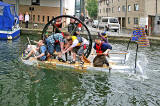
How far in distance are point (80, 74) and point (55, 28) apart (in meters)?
3.48

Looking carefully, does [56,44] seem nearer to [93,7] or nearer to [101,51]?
[101,51]

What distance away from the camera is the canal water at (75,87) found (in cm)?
826

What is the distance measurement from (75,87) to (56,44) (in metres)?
3.65

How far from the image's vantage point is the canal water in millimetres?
8258

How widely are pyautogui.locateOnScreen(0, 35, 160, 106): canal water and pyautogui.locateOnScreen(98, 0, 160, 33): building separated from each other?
21.0 meters

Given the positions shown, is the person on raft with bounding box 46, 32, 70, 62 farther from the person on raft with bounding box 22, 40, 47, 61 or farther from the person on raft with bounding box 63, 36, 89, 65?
the person on raft with bounding box 63, 36, 89, 65

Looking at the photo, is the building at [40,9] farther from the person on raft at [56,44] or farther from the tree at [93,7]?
the tree at [93,7]

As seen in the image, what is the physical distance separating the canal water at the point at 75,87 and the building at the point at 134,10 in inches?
825

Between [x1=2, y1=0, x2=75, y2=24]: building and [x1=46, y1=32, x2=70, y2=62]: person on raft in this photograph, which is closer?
[x1=46, y1=32, x2=70, y2=62]: person on raft

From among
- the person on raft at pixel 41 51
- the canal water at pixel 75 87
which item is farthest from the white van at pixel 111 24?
the person on raft at pixel 41 51

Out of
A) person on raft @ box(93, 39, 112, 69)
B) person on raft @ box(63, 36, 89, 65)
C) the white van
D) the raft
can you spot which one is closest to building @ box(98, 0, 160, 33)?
the white van

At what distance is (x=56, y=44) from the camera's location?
12766mm

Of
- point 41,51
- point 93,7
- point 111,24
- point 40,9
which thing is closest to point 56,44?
point 41,51

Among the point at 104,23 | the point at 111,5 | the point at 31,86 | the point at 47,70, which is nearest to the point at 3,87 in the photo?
the point at 31,86
